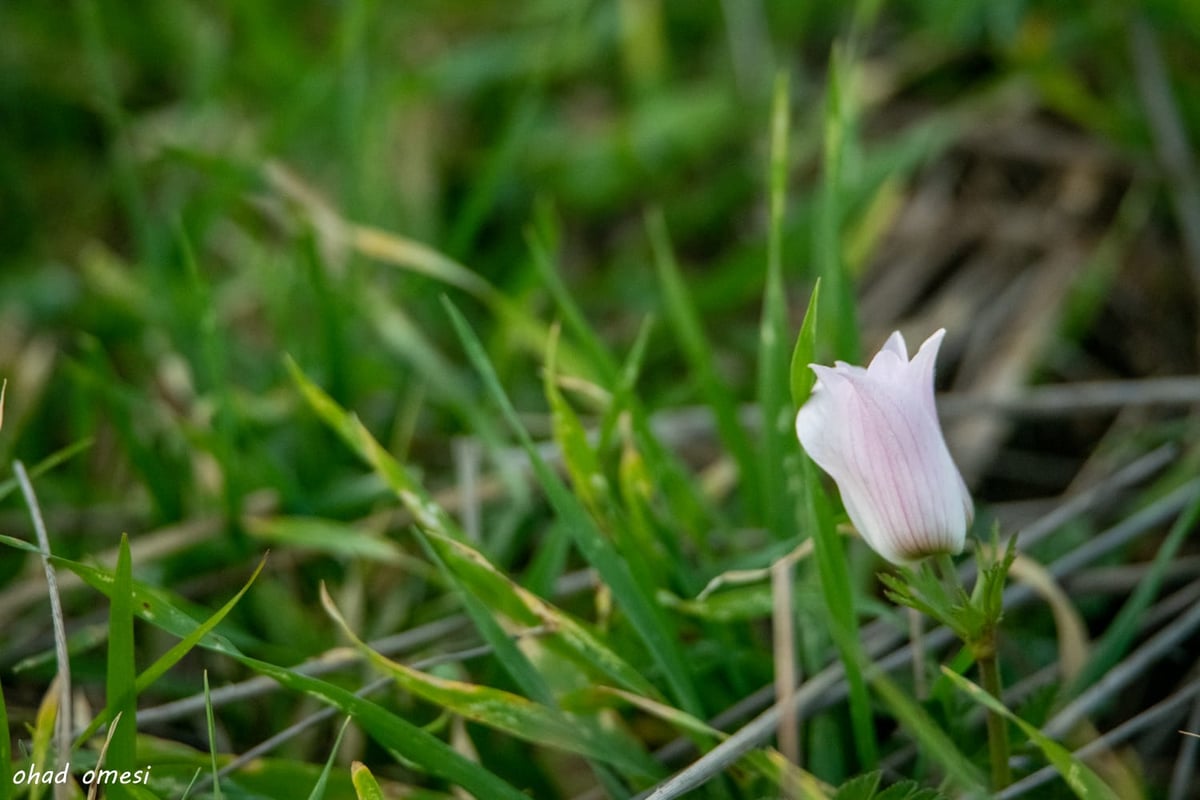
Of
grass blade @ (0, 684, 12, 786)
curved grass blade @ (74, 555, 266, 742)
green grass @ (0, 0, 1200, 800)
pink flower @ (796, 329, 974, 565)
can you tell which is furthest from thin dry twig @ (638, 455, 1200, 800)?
grass blade @ (0, 684, 12, 786)

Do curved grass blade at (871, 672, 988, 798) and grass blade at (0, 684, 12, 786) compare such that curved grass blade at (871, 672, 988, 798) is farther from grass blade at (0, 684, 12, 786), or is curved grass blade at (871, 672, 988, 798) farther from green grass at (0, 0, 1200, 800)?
grass blade at (0, 684, 12, 786)

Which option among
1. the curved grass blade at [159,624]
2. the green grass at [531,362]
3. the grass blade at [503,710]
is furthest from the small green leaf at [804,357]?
the curved grass blade at [159,624]

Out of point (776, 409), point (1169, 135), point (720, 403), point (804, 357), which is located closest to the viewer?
point (804, 357)

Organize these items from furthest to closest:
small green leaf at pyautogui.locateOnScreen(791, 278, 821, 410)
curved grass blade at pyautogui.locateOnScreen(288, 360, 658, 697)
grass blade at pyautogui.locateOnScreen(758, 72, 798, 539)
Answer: grass blade at pyautogui.locateOnScreen(758, 72, 798, 539), curved grass blade at pyautogui.locateOnScreen(288, 360, 658, 697), small green leaf at pyautogui.locateOnScreen(791, 278, 821, 410)

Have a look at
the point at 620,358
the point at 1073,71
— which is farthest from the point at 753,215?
the point at 1073,71

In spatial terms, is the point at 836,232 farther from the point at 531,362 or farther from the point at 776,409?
the point at 531,362

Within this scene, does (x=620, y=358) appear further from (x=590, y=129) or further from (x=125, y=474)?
(x=125, y=474)

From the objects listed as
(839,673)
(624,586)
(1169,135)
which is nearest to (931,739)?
(839,673)
